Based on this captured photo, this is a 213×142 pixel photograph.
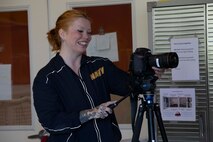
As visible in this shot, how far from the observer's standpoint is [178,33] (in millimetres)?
2680

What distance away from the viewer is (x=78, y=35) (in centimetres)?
204

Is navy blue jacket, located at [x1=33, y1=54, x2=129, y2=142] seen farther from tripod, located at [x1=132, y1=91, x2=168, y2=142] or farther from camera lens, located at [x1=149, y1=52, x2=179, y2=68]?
camera lens, located at [x1=149, y1=52, x2=179, y2=68]

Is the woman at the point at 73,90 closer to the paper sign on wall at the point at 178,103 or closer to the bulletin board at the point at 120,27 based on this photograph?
the paper sign on wall at the point at 178,103

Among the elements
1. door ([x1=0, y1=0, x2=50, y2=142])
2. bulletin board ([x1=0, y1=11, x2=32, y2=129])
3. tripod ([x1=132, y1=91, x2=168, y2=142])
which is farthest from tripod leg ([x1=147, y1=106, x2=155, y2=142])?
bulletin board ([x1=0, y1=11, x2=32, y2=129])

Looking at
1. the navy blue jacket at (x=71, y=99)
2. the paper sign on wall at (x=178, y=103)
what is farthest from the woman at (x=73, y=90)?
the paper sign on wall at (x=178, y=103)

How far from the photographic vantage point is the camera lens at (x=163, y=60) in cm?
187

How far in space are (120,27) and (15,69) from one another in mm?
1032

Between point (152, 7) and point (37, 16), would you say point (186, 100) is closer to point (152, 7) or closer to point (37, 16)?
point (152, 7)

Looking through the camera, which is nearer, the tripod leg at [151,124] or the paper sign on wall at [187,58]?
the tripod leg at [151,124]

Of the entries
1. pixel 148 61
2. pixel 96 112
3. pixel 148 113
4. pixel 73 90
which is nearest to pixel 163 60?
pixel 148 61

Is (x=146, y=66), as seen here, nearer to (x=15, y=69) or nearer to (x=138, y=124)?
(x=138, y=124)

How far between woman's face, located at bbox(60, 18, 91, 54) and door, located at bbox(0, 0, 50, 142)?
1.57m

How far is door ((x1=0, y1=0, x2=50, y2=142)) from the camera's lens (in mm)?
3604

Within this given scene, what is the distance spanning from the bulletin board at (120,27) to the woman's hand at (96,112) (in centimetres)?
151
